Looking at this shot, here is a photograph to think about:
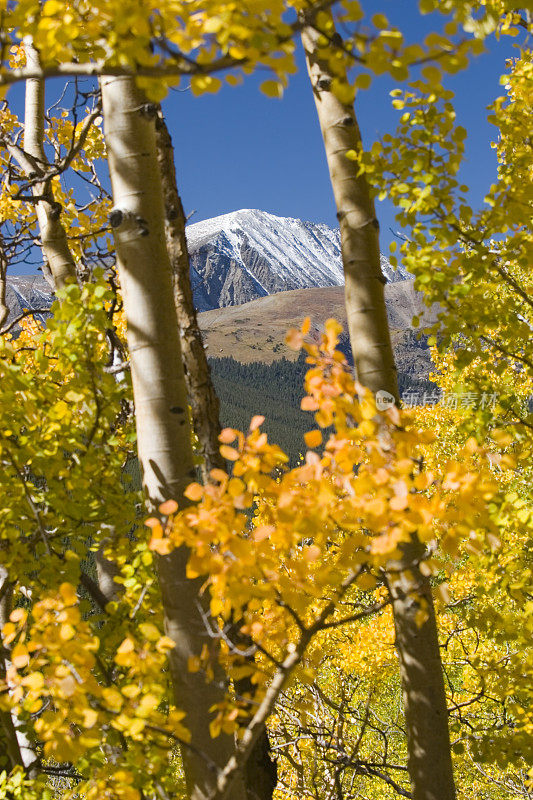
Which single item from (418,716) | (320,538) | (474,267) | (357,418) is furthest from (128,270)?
(418,716)

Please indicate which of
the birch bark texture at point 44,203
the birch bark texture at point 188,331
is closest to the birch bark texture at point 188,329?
the birch bark texture at point 188,331

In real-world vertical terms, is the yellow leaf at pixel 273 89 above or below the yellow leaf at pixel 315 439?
above

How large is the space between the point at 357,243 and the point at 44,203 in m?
2.60

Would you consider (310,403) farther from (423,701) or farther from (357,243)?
(423,701)

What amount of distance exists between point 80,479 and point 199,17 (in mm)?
1834

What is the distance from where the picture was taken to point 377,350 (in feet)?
9.87

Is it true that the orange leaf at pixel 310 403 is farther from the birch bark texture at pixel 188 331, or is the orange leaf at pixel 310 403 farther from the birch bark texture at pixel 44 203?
the birch bark texture at pixel 44 203

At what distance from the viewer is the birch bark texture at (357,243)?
3.02 m

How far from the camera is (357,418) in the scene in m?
1.90

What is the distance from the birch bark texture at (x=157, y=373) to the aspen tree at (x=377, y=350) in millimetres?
958

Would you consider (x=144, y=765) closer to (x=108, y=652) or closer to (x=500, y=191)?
(x=108, y=652)

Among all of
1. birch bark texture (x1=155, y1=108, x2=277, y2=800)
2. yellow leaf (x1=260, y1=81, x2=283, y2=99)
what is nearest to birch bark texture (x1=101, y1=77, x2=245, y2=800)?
yellow leaf (x1=260, y1=81, x2=283, y2=99)

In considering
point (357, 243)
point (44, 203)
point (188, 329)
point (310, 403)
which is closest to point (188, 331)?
point (188, 329)

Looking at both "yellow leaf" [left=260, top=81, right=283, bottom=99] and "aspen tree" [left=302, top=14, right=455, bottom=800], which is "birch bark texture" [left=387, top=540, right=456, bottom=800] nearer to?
"aspen tree" [left=302, top=14, right=455, bottom=800]
